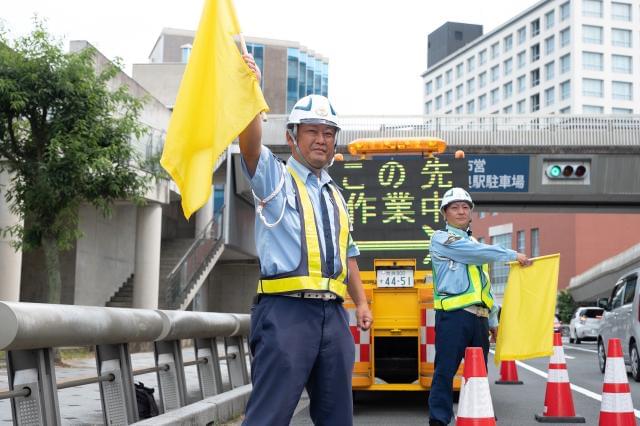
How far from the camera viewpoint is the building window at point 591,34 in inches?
3600

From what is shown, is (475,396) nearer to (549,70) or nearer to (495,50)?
(549,70)

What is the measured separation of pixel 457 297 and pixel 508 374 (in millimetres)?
7140

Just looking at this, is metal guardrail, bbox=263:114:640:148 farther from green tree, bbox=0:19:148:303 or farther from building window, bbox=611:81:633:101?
building window, bbox=611:81:633:101

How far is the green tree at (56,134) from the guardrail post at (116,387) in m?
8.78

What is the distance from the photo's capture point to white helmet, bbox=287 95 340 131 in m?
4.08

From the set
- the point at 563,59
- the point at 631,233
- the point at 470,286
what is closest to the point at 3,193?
the point at 470,286

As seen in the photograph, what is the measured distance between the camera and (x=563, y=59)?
93188mm

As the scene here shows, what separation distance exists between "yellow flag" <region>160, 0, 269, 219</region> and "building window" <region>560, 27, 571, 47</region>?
92952 millimetres

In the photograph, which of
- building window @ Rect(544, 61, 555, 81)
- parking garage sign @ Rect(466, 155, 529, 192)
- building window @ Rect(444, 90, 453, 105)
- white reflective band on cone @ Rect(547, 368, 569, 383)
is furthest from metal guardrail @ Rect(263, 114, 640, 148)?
building window @ Rect(444, 90, 453, 105)

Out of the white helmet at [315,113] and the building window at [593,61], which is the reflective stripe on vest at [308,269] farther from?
the building window at [593,61]

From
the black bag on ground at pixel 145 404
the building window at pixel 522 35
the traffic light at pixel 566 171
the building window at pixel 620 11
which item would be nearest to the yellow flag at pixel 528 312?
the black bag on ground at pixel 145 404

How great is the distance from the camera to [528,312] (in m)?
7.35

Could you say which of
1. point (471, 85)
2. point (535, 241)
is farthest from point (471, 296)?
point (471, 85)

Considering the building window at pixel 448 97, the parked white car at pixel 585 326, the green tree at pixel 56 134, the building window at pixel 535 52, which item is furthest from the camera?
the building window at pixel 448 97
